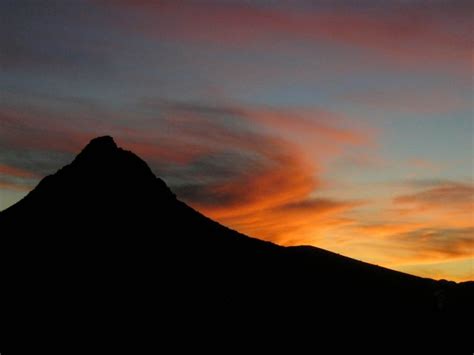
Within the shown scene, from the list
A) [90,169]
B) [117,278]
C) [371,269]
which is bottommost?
[117,278]

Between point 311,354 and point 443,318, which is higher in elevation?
point 443,318

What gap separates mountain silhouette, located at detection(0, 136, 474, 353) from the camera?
238 ft

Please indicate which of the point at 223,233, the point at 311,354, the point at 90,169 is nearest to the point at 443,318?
the point at 311,354

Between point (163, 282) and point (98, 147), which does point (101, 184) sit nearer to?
point (98, 147)

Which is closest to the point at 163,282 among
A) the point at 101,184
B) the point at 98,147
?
the point at 101,184

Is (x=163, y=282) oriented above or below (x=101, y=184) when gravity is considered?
below

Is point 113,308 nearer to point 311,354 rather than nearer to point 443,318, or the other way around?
point 311,354

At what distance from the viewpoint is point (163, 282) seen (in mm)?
80188

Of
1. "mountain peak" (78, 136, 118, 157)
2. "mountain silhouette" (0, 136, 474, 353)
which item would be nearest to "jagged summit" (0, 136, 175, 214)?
"mountain peak" (78, 136, 118, 157)

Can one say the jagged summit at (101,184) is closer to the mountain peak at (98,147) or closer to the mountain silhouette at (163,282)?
the mountain peak at (98,147)

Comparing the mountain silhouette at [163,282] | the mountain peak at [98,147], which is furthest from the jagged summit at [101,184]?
the mountain silhouette at [163,282]

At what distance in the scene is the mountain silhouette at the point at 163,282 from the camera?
72438 millimetres

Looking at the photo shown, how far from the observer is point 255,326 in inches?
2963

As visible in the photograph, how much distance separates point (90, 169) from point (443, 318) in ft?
162
